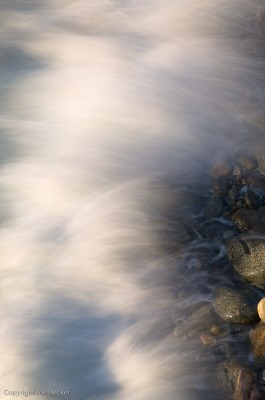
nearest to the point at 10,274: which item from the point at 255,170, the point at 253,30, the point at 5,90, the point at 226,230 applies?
the point at 226,230

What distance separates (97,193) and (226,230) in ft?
5.05

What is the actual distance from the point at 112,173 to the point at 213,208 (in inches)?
53.3

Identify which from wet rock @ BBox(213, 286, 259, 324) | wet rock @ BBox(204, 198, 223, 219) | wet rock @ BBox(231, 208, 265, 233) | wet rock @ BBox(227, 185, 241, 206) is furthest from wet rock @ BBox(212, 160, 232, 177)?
wet rock @ BBox(213, 286, 259, 324)

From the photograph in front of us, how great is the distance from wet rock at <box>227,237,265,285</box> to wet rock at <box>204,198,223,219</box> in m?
0.44

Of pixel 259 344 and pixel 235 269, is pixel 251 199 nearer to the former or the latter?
pixel 235 269

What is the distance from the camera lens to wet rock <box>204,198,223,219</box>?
202 inches

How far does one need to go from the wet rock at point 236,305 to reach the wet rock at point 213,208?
92 cm

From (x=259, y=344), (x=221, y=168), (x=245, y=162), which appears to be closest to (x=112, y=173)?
(x=221, y=168)

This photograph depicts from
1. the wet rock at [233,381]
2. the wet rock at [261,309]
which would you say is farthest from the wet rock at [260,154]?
the wet rock at [233,381]

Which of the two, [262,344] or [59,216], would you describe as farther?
[59,216]

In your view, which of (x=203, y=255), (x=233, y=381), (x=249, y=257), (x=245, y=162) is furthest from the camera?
(x=245, y=162)

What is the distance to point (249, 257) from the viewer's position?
453 centimetres

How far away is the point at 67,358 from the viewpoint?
4211 millimetres

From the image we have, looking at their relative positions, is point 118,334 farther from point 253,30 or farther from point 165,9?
point 165,9
